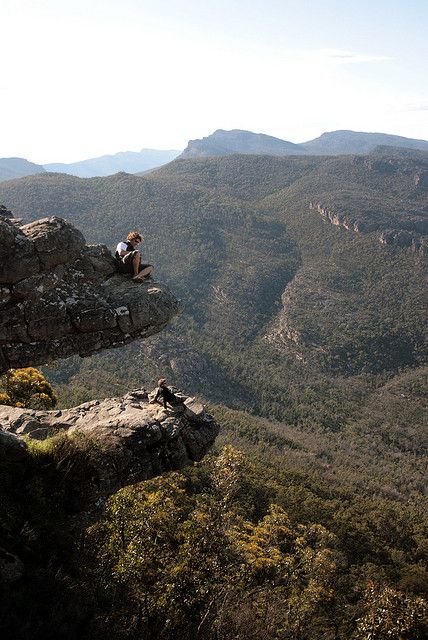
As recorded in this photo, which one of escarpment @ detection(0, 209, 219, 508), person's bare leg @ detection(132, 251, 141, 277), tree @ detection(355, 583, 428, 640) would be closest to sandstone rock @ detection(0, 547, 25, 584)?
escarpment @ detection(0, 209, 219, 508)

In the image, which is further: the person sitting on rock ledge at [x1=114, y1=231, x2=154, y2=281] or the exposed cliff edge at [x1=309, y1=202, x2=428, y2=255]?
the exposed cliff edge at [x1=309, y1=202, x2=428, y2=255]

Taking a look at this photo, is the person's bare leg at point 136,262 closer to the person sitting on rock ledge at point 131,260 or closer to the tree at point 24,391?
the person sitting on rock ledge at point 131,260

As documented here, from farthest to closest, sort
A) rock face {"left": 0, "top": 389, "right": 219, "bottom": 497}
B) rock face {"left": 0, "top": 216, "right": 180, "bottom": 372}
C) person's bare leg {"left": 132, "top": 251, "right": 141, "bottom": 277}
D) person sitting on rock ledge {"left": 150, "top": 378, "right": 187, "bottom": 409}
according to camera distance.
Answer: person sitting on rock ledge {"left": 150, "top": 378, "right": 187, "bottom": 409} < person's bare leg {"left": 132, "top": 251, "right": 141, "bottom": 277} < rock face {"left": 0, "top": 389, "right": 219, "bottom": 497} < rock face {"left": 0, "top": 216, "right": 180, "bottom": 372}

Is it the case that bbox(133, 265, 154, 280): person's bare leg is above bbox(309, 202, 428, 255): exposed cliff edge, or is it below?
above

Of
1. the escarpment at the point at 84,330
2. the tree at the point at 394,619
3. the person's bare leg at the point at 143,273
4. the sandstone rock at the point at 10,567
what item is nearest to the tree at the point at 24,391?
the escarpment at the point at 84,330

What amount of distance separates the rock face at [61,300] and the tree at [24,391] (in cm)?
1072

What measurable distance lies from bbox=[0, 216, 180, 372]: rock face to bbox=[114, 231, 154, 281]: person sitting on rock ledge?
0.39 metres

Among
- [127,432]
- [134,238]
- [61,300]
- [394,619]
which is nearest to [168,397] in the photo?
[127,432]

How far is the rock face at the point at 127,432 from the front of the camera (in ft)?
36.8

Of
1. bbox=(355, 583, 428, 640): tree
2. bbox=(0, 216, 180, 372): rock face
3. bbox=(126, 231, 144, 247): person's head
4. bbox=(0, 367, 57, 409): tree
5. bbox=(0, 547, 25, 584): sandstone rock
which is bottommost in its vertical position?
bbox=(355, 583, 428, 640): tree

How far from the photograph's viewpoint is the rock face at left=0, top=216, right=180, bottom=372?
34.1ft

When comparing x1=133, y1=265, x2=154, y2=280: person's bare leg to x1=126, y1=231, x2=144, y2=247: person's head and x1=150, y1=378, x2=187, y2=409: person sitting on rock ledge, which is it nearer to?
x1=126, y1=231, x2=144, y2=247: person's head

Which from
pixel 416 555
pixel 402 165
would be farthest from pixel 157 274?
pixel 402 165

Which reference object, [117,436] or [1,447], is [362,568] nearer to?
[117,436]
